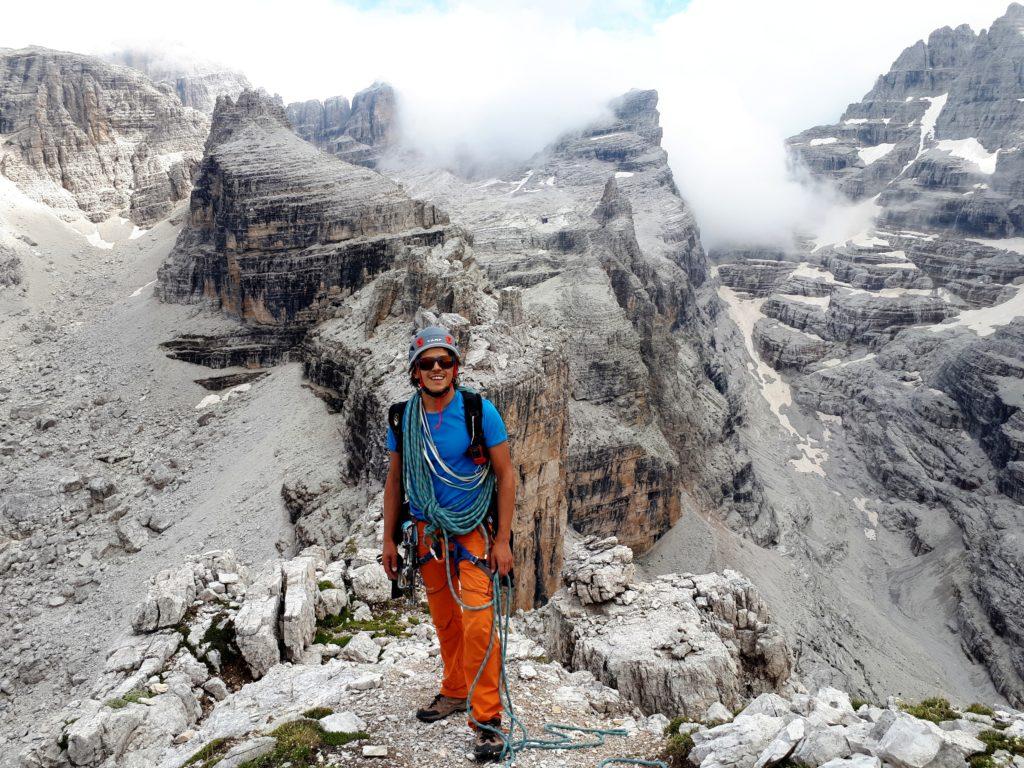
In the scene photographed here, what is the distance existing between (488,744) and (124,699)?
290 inches

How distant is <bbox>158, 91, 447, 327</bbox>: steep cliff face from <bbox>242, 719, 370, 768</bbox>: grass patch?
137 ft

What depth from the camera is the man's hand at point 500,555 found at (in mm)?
7699

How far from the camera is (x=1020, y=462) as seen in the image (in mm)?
87125

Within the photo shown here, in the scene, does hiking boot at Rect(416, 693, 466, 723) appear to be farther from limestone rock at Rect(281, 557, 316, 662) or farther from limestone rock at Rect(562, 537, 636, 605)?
limestone rock at Rect(562, 537, 636, 605)

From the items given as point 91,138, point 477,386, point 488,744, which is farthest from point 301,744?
point 91,138

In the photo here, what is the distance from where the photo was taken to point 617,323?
7181 centimetres

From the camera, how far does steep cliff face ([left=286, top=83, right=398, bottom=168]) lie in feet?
527

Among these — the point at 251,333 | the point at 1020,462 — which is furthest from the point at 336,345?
the point at 1020,462

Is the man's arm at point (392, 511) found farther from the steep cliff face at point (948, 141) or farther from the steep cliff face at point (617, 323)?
the steep cliff face at point (948, 141)

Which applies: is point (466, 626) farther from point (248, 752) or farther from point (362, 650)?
point (362, 650)

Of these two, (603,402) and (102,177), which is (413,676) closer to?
(603,402)

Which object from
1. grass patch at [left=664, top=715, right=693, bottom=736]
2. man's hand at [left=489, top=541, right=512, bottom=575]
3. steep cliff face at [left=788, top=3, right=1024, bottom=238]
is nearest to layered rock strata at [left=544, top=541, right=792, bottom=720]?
grass patch at [left=664, top=715, right=693, bottom=736]

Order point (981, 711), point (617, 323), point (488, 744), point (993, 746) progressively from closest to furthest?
point (993, 746) < point (488, 744) < point (981, 711) < point (617, 323)

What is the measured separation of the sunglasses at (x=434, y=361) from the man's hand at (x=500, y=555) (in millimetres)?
2235
